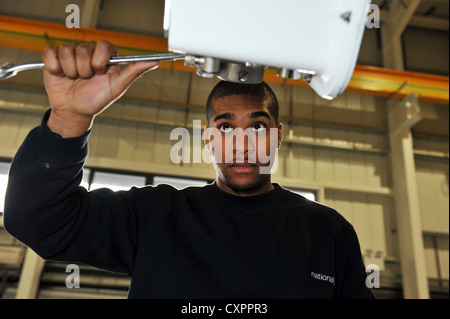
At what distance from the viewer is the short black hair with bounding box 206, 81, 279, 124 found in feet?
2.69

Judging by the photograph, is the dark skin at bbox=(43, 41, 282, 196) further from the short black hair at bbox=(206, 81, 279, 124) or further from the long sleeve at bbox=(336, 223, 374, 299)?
the long sleeve at bbox=(336, 223, 374, 299)

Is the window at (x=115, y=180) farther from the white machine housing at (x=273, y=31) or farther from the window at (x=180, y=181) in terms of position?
the white machine housing at (x=273, y=31)

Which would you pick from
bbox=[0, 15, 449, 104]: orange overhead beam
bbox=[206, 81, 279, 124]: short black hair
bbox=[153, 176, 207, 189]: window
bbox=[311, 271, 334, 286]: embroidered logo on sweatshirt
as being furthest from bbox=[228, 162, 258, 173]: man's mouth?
bbox=[153, 176, 207, 189]: window

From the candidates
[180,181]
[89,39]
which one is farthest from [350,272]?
[89,39]

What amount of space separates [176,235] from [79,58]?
35 centimetres

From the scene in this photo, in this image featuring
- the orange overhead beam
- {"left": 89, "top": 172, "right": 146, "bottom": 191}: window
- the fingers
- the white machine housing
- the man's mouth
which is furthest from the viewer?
{"left": 89, "top": 172, "right": 146, "bottom": 191}: window

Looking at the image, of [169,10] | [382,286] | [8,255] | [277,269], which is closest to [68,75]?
[169,10]

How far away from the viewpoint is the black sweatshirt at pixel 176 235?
1.86 ft

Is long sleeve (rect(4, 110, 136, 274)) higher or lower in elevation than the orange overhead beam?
lower

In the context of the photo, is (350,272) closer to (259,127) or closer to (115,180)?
(259,127)

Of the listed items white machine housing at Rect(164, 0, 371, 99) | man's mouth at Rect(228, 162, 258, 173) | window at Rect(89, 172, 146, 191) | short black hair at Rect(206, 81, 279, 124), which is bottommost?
white machine housing at Rect(164, 0, 371, 99)

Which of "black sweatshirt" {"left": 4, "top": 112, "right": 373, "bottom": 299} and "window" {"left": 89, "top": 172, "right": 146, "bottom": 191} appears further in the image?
"window" {"left": 89, "top": 172, "right": 146, "bottom": 191}
